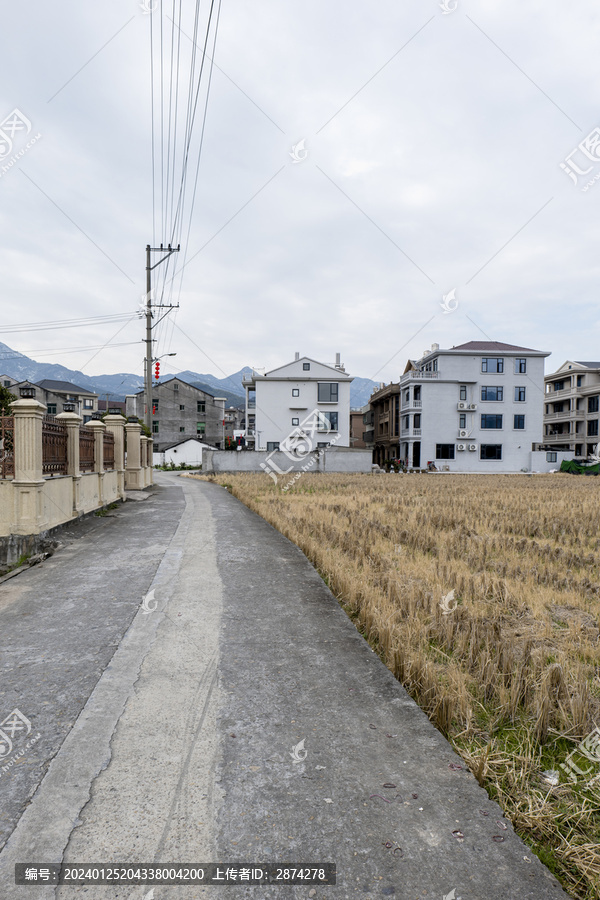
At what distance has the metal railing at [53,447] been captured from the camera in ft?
31.9

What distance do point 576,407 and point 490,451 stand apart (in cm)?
1934

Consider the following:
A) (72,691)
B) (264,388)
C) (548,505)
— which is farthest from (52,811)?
(264,388)

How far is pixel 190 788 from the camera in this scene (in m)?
2.54

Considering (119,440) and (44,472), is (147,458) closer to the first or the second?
(119,440)

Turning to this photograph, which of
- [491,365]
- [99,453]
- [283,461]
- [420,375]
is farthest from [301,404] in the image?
[99,453]

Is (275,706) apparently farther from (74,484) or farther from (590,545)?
(74,484)

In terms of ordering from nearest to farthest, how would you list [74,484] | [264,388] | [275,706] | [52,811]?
[52,811] < [275,706] < [74,484] < [264,388]

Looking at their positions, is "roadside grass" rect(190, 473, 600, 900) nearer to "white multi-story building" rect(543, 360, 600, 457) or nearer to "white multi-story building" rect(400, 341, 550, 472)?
"white multi-story building" rect(400, 341, 550, 472)

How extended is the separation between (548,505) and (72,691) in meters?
16.3

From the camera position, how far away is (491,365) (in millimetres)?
50438

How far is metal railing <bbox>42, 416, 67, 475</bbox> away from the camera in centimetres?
971

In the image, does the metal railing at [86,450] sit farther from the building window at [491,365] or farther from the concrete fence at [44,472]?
the building window at [491,365]

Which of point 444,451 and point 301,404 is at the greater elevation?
point 301,404

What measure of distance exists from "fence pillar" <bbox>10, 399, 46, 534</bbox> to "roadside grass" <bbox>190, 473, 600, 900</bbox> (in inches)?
192
